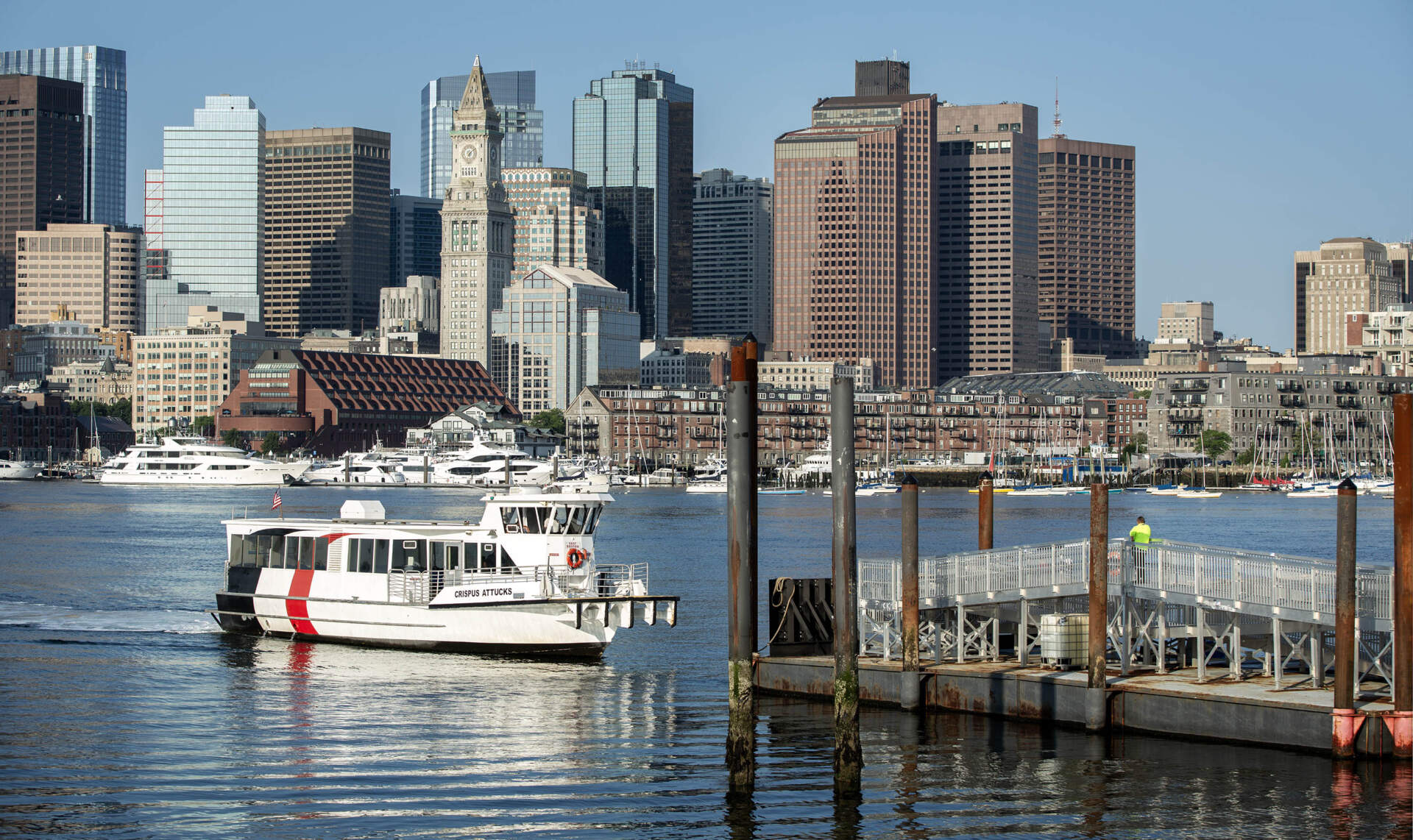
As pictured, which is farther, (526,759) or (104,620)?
(104,620)

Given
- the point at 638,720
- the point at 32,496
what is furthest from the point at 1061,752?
the point at 32,496

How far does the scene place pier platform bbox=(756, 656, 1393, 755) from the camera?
3962cm

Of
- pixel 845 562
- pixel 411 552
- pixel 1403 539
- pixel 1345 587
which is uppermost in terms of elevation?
pixel 1403 539

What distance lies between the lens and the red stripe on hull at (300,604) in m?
59.5

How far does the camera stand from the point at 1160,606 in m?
44.5

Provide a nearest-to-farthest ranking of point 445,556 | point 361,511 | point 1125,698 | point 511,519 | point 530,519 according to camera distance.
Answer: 1. point 1125,698
2. point 445,556
3. point 530,519
4. point 511,519
5. point 361,511

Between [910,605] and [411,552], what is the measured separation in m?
18.9

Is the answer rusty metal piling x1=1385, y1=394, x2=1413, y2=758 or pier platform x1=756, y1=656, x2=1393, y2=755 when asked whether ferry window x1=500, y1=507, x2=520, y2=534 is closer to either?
pier platform x1=756, y1=656, x2=1393, y2=755

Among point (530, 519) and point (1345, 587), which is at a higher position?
point (530, 519)

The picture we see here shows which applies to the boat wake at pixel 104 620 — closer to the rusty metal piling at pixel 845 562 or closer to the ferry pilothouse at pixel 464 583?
the ferry pilothouse at pixel 464 583

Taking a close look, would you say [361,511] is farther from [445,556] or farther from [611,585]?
[611,585]

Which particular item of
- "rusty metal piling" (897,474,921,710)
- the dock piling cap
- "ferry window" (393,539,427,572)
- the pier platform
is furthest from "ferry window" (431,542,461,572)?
"rusty metal piling" (897,474,921,710)

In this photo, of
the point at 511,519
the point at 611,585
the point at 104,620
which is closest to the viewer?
the point at 611,585

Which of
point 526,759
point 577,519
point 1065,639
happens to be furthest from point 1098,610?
point 577,519
